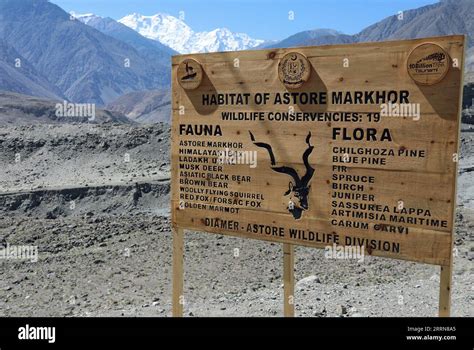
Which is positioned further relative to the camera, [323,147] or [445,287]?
[323,147]

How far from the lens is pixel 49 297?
9.41 metres

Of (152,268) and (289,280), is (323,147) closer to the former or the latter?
(289,280)

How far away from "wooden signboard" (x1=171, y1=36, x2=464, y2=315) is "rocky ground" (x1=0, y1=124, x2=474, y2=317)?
2599 millimetres

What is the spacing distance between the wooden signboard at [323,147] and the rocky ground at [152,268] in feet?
8.53

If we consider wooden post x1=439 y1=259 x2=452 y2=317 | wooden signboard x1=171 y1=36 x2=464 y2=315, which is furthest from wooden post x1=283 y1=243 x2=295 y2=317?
wooden post x1=439 y1=259 x2=452 y2=317

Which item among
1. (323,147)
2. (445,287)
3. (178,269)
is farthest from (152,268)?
(445,287)

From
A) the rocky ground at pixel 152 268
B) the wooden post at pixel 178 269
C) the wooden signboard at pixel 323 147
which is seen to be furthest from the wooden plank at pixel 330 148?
the rocky ground at pixel 152 268

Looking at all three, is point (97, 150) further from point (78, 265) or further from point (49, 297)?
point (49, 297)

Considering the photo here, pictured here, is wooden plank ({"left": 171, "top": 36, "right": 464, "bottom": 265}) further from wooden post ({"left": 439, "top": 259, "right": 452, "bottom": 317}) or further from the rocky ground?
the rocky ground

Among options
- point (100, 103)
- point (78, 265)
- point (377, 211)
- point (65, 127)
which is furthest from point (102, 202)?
point (100, 103)

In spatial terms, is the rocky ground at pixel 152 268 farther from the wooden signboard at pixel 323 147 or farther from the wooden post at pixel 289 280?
the wooden signboard at pixel 323 147

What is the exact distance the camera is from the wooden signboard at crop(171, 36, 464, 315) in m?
4.21

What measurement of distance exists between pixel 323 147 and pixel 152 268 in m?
6.98

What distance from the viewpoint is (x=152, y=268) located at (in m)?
10.9
